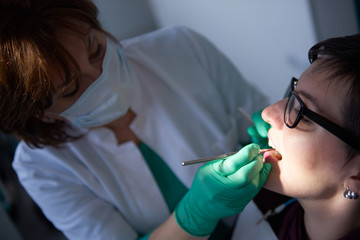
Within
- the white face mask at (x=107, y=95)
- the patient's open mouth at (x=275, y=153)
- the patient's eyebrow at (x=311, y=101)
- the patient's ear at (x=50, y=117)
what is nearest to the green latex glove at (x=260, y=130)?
the patient's open mouth at (x=275, y=153)

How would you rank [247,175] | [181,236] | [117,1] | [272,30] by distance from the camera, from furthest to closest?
[117,1] < [272,30] < [181,236] < [247,175]

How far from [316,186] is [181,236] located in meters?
0.48

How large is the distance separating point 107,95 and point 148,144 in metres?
0.32

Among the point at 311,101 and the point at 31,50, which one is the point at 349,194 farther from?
the point at 31,50

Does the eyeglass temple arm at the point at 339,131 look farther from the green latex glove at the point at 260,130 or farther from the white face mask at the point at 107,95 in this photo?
the white face mask at the point at 107,95

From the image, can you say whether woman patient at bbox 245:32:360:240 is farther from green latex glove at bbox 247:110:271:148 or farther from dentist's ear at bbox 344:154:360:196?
green latex glove at bbox 247:110:271:148

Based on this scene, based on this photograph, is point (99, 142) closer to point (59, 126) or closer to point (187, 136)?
point (59, 126)

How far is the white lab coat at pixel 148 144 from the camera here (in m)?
1.14

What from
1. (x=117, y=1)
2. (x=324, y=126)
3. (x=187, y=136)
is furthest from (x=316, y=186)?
(x=117, y=1)

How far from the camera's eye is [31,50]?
2.68 ft

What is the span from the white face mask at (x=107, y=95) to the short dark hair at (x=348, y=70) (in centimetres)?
70

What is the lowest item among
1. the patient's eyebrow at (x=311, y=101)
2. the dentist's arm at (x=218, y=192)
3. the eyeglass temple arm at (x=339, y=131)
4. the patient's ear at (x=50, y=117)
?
the dentist's arm at (x=218, y=192)

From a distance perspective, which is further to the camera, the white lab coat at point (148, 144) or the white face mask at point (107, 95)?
the white lab coat at point (148, 144)

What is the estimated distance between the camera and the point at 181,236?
98 centimetres
